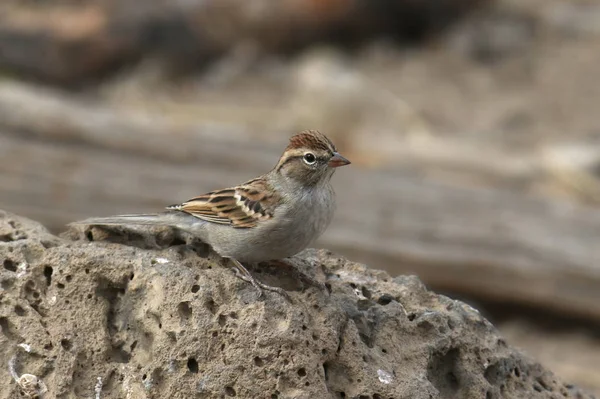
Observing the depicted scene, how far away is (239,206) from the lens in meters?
5.22

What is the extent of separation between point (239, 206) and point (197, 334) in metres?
0.92

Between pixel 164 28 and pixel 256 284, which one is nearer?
pixel 256 284

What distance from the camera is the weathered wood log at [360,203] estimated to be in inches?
388

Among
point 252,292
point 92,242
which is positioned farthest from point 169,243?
point 252,292

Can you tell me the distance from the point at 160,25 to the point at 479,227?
7599mm

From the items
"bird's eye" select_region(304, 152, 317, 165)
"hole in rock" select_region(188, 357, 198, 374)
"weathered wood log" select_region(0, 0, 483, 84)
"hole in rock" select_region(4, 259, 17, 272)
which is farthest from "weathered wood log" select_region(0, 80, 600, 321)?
"hole in rock" select_region(188, 357, 198, 374)

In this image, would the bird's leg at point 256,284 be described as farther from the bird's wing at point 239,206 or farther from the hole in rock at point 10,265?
the hole in rock at point 10,265

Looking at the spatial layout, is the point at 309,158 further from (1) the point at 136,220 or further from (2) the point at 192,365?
(2) the point at 192,365

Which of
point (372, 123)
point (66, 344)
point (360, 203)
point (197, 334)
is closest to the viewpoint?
point (197, 334)

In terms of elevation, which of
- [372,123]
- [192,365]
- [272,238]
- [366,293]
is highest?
[372,123]

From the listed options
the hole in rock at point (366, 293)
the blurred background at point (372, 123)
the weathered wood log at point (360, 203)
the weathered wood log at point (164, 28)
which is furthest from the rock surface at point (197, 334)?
the weathered wood log at point (164, 28)

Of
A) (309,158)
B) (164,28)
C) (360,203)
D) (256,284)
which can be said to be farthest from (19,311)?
(164,28)

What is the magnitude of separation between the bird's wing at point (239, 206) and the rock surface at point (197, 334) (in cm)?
23

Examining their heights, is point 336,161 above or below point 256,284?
above
